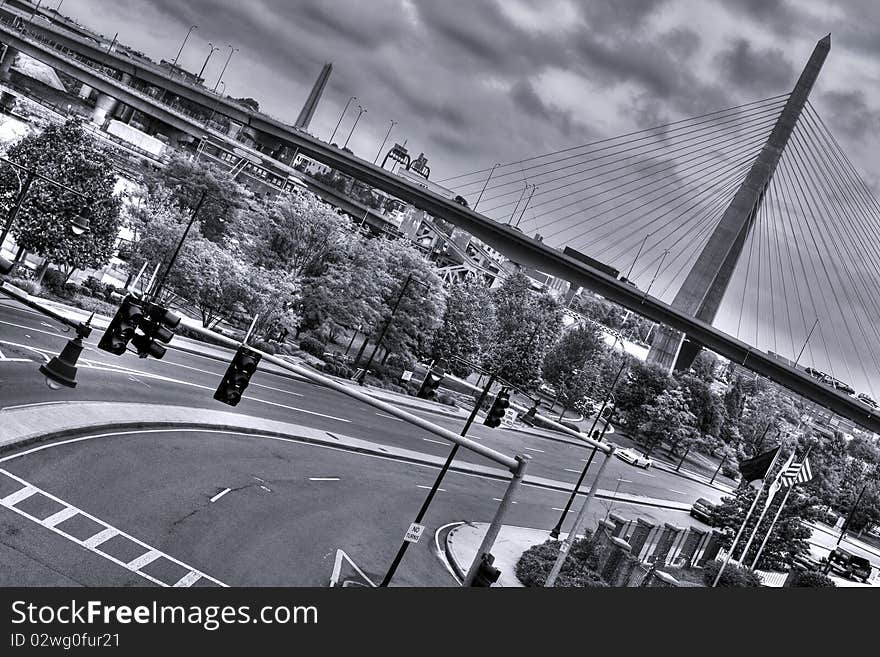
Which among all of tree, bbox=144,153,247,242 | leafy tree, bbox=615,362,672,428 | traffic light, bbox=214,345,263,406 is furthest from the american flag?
tree, bbox=144,153,247,242

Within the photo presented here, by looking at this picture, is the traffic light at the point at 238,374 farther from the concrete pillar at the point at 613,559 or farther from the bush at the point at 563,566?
the concrete pillar at the point at 613,559

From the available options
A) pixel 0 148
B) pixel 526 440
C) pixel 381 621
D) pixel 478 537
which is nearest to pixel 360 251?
pixel 526 440

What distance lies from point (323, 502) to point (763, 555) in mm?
28433

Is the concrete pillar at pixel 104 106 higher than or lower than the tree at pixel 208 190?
higher

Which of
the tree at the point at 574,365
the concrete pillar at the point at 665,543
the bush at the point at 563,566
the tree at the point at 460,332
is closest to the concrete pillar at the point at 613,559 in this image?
the bush at the point at 563,566

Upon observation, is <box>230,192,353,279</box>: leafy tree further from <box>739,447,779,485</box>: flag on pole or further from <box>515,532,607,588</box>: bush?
<box>739,447,779,485</box>: flag on pole

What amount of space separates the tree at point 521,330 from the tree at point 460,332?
3277mm

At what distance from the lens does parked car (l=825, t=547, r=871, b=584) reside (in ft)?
170

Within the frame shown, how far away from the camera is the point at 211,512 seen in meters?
22.1

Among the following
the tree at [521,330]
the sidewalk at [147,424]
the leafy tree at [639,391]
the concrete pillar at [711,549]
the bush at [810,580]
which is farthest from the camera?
the leafy tree at [639,391]

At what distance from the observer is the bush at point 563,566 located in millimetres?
27250

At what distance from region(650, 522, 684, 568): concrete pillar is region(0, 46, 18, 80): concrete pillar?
390 ft

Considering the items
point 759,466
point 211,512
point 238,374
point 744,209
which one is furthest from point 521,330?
point 238,374

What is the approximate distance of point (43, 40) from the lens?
137m
